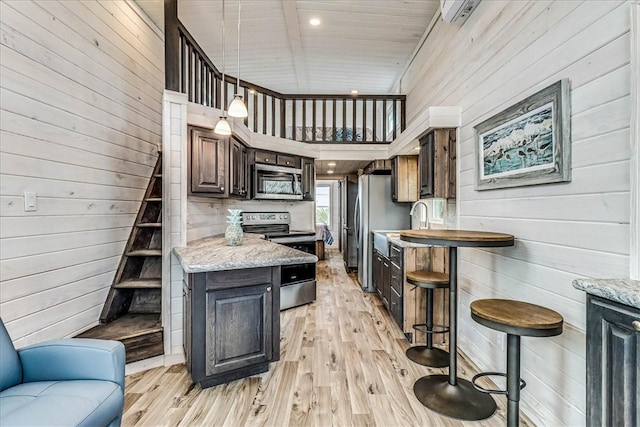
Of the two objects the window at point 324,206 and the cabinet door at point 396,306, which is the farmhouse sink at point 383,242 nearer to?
the cabinet door at point 396,306

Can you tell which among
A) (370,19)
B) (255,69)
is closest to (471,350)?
(370,19)

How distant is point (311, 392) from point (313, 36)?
4272 millimetres

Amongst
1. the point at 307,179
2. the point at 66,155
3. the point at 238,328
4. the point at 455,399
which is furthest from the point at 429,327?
the point at 66,155

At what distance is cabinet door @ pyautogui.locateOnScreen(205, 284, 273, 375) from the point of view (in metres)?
2.17

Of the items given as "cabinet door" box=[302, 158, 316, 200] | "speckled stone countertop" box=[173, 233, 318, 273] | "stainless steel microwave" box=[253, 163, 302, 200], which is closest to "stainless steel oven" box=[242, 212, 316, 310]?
"stainless steel microwave" box=[253, 163, 302, 200]

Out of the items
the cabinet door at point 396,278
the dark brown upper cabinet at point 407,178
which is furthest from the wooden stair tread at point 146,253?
the dark brown upper cabinet at point 407,178

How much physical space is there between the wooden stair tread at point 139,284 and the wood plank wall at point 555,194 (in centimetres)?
284

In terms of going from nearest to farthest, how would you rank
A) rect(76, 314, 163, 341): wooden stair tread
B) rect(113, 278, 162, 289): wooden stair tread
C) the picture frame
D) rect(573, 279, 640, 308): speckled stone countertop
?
1. rect(573, 279, 640, 308): speckled stone countertop
2. the picture frame
3. rect(76, 314, 163, 341): wooden stair tread
4. rect(113, 278, 162, 289): wooden stair tread

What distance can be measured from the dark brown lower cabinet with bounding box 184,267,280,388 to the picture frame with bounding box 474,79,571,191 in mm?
1821

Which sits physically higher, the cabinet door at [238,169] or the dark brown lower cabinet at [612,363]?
the cabinet door at [238,169]

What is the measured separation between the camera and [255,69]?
5.42 metres

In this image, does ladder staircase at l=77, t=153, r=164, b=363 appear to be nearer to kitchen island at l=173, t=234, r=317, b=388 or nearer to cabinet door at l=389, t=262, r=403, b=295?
kitchen island at l=173, t=234, r=317, b=388

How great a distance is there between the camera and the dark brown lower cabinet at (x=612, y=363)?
938 millimetres

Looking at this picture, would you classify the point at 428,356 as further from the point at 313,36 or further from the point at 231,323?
the point at 313,36
